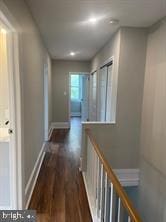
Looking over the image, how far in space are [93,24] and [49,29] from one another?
0.85 meters

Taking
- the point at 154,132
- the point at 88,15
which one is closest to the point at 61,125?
the point at 154,132

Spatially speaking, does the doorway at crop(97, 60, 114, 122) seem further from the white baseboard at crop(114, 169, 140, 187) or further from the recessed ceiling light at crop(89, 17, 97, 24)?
the recessed ceiling light at crop(89, 17, 97, 24)

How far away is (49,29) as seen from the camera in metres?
3.38

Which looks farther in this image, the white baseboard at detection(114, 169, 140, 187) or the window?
the window

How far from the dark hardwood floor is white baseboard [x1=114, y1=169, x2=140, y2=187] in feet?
2.53

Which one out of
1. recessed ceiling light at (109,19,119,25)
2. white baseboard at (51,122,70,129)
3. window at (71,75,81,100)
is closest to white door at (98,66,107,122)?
recessed ceiling light at (109,19,119,25)

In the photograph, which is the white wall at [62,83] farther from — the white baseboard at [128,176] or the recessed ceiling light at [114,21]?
the recessed ceiling light at [114,21]

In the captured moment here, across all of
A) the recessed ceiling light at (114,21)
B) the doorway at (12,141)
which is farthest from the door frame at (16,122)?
the recessed ceiling light at (114,21)

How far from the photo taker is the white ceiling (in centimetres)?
228

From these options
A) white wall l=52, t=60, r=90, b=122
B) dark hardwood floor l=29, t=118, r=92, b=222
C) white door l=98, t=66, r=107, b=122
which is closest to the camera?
dark hardwood floor l=29, t=118, r=92, b=222

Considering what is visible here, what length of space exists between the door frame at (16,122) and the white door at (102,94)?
2.85 meters

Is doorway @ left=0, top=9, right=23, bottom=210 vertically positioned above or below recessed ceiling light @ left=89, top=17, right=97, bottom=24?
below

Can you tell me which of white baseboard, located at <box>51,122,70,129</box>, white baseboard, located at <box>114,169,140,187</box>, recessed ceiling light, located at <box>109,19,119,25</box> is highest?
recessed ceiling light, located at <box>109,19,119,25</box>

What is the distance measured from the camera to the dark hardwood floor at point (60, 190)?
226cm
